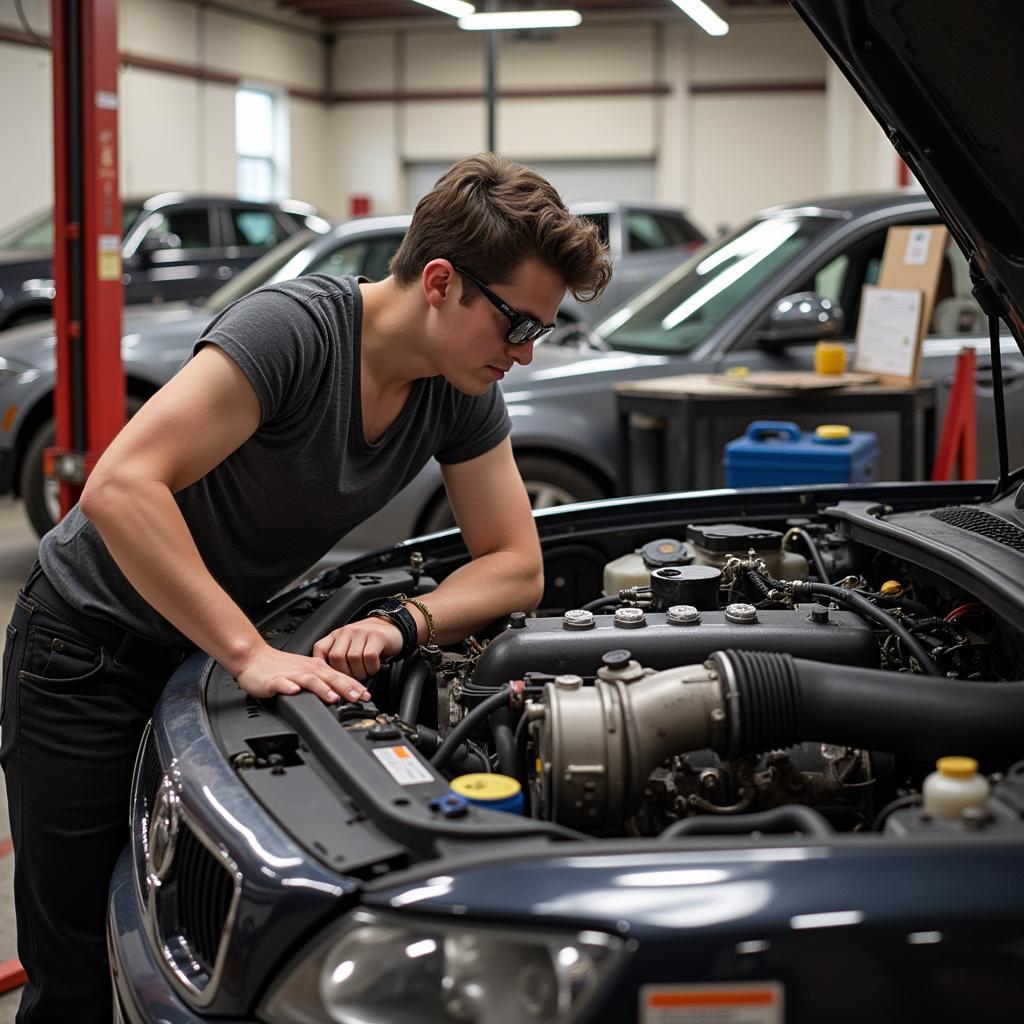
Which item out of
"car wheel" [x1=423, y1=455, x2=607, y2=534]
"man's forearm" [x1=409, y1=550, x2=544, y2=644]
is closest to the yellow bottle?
"car wheel" [x1=423, y1=455, x2=607, y2=534]

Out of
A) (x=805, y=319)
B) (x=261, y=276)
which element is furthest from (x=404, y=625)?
(x=261, y=276)

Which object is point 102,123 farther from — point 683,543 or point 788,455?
point 683,543

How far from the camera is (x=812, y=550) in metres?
2.48

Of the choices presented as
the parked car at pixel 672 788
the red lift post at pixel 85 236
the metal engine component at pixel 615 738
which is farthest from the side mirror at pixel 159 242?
the metal engine component at pixel 615 738

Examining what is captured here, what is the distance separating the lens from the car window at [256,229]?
1142 cm

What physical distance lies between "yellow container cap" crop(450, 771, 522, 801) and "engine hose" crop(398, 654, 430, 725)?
0.37m

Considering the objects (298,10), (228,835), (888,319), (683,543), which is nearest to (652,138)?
(298,10)

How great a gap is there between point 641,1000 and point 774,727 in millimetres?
486

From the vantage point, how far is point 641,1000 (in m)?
1.11

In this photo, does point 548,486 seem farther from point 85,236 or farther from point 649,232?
point 649,232

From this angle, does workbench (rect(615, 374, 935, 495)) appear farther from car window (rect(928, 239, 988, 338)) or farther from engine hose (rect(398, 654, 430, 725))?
engine hose (rect(398, 654, 430, 725))

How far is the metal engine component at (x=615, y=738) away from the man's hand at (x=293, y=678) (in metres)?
0.32

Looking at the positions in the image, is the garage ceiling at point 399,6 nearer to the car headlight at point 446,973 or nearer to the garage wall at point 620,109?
the garage wall at point 620,109

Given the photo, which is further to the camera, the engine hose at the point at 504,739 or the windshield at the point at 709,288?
the windshield at the point at 709,288
